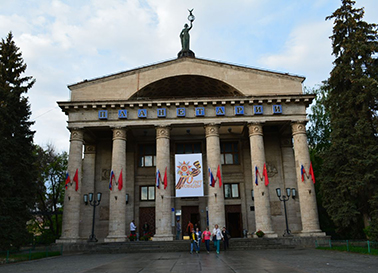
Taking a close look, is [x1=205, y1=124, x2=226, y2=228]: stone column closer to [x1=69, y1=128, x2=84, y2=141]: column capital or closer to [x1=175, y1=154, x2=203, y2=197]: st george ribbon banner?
[x1=175, y1=154, x2=203, y2=197]: st george ribbon banner

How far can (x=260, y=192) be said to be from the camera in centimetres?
2589

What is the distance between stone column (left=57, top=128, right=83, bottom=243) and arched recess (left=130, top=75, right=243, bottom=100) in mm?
5952

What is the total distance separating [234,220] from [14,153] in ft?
62.2

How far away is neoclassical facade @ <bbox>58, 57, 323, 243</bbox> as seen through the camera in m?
25.9

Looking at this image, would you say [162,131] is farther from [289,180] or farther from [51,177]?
[51,177]

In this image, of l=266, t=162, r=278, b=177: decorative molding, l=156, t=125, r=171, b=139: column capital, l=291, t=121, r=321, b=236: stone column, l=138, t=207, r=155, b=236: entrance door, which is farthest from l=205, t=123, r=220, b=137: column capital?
l=138, t=207, r=155, b=236: entrance door

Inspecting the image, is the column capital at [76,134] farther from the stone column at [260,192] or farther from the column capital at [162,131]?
the stone column at [260,192]

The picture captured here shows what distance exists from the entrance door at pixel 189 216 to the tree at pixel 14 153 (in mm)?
13002

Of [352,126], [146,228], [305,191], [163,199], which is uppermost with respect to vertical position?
[352,126]

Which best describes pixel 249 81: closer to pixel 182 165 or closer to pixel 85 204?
pixel 182 165

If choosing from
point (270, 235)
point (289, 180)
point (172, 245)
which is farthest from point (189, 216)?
point (289, 180)

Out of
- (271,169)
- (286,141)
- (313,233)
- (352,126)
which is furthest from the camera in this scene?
(286,141)

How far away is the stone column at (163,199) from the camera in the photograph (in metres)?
25.0

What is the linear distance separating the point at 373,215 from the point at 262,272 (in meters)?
13.8
